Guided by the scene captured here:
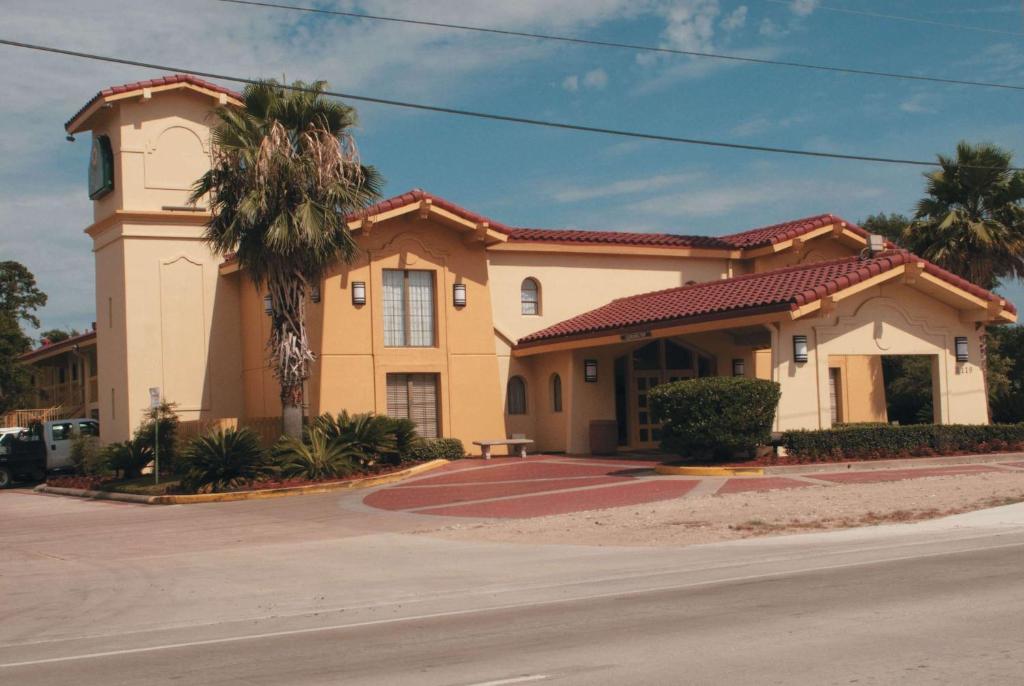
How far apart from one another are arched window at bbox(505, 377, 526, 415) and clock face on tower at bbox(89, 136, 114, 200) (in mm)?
12787

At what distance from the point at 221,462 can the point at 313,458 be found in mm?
2010

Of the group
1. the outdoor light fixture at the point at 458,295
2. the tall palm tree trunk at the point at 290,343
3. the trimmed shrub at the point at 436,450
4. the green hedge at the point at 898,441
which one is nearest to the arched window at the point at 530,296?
the outdoor light fixture at the point at 458,295

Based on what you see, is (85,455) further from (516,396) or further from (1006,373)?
(1006,373)

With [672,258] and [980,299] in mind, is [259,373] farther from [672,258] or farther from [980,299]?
[980,299]

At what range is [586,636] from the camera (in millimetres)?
8898

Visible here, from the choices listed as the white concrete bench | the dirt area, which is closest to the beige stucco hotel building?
the white concrete bench

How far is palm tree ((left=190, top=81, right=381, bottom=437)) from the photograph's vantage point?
24.7 m

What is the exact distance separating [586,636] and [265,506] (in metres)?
14.0

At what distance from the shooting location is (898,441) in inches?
966

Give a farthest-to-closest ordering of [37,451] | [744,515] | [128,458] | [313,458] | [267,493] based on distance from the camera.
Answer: [37,451] → [128,458] → [313,458] → [267,493] → [744,515]

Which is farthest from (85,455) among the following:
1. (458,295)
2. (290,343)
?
(458,295)

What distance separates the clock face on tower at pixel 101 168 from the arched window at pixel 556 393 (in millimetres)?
13795

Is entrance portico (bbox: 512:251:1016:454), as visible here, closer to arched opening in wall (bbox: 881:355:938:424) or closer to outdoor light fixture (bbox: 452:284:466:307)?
outdoor light fixture (bbox: 452:284:466:307)

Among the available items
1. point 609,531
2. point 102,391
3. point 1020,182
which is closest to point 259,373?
point 102,391
